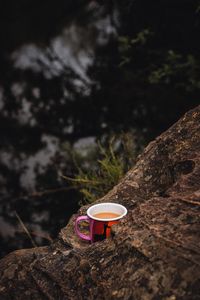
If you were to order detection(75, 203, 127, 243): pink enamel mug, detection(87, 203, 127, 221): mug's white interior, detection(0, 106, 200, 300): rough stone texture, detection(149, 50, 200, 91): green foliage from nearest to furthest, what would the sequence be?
detection(0, 106, 200, 300): rough stone texture → detection(75, 203, 127, 243): pink enamel mug → detection(87, 203, 127, 221): mug's white interior → detection(149, 50, 200, 91): green foliage

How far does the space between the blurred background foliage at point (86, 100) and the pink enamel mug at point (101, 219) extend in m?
1.52

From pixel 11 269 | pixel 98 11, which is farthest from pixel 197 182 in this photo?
pixel 98 11

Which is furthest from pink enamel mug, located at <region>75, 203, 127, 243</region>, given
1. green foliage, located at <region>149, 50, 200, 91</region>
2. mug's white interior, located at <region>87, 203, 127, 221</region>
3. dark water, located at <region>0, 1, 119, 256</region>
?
green foliage, located at <region>149, 50, 200, 91</region>

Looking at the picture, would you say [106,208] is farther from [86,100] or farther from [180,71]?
[86,100]

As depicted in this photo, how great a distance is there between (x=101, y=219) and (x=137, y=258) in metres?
0.44

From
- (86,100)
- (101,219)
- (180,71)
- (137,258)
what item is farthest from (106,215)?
(86,100)

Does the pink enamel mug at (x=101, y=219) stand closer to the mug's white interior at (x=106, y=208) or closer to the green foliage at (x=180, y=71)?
the mug's white interior at (x=106, y=208)

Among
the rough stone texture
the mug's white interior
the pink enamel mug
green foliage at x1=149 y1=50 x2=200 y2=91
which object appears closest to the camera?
the rough stone texture

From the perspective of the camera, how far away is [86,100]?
19.0ft

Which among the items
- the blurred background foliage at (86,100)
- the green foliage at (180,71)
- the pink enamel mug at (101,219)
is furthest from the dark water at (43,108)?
the pink enamel mug at (101,219)

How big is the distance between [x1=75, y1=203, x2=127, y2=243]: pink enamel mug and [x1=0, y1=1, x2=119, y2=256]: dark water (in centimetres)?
149

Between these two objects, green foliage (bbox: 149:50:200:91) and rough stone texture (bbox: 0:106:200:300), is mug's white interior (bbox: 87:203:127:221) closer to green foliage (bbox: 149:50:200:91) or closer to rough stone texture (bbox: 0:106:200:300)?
rough stone texture (bbox: 0:106:200:300)

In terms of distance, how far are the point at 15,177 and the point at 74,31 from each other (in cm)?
346

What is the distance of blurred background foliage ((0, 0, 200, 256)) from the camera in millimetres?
4449
